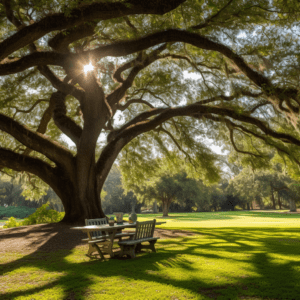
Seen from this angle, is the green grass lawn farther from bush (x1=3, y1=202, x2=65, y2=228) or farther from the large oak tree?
bush (x1=3, y1=202, x2=65, y2=228)

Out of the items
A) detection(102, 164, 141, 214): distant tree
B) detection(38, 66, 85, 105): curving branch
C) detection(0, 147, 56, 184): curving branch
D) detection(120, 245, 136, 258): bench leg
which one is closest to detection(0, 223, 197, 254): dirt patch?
detection(120, 245, 136, 258): bench leg

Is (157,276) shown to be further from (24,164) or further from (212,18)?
(24,164)

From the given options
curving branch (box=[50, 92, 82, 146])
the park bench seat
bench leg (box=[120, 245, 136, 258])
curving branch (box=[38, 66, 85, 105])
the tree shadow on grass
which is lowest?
the tree shadow on grass

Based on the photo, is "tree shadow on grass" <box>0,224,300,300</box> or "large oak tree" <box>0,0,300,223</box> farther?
"large oak tree" <box>0,0,300,223</box>

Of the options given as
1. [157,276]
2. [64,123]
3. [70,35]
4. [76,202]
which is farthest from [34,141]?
[157,276]

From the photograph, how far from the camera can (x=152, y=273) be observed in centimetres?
535

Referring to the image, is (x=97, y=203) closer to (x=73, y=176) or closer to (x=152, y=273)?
(x=73, y=176)

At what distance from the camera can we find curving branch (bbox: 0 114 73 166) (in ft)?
39.7

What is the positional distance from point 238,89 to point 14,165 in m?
10.8

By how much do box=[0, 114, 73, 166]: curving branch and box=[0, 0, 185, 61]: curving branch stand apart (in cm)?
560

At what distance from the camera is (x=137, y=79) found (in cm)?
1686

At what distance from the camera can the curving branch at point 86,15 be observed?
6.85 metres

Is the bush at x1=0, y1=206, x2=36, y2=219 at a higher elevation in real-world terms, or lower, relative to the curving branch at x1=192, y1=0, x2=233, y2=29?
lower

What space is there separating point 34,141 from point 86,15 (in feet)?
24.1
